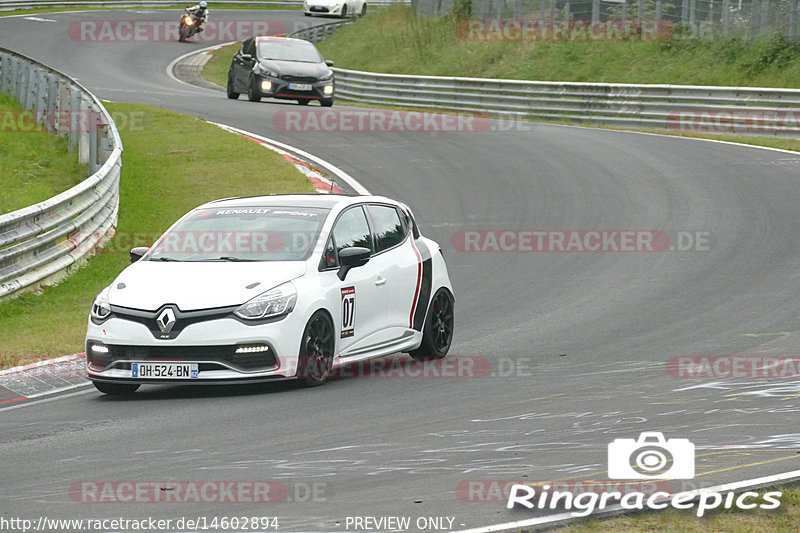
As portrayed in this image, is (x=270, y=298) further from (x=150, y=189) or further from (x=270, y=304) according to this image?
(x=150, y=189)

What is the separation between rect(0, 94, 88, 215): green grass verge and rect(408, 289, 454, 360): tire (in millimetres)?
8215

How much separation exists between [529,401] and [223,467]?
2840 mm

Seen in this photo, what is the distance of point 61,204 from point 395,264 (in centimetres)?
591

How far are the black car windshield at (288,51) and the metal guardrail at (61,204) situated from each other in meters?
7.76

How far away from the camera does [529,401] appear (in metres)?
9.44

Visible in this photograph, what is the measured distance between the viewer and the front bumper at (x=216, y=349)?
377 inches

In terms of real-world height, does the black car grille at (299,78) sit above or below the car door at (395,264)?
below

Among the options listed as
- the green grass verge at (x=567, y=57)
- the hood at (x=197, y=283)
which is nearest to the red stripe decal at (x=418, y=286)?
the hood at (x=197, y=283)

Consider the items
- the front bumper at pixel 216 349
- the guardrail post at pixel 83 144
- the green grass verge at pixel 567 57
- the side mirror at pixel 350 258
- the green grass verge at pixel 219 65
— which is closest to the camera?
the front bumper at pixel 216 349

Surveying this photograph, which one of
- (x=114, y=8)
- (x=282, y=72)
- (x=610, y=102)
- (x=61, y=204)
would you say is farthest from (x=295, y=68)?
(x=114, y=8)

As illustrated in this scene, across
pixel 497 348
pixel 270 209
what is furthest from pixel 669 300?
pixel 270 209

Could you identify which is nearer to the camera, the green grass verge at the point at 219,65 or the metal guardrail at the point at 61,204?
the metal guardrail at the point at 61,204

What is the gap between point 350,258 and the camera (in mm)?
10516

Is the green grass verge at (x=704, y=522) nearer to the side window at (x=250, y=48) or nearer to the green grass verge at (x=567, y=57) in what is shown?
the side window at (x=250, y=48)
